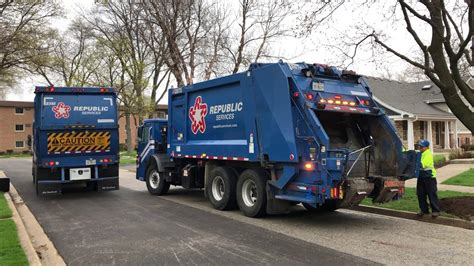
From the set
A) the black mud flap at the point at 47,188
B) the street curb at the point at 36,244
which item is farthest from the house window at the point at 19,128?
the street curb at the point at 36,244

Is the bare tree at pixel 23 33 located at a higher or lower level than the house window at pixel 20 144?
higher

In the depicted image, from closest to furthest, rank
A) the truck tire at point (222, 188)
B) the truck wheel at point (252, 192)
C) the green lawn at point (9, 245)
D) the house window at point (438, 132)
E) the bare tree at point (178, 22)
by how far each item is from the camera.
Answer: the green lawn at point (9, 245) → the truck wheel at point (252, 192) → the truck tire at point (222, 188) → the bare tree at point (178, 22) → the house window at point (438, 132)

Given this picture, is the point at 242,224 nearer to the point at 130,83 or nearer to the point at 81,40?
the point at 130,83

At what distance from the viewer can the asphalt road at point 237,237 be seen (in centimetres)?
636

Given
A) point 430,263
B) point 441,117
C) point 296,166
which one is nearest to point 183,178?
point 296,166

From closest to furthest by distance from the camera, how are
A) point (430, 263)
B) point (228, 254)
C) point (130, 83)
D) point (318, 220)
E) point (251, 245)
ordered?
1. point (430, 263)
2. point (228, 254)
3. point (251, 245)
4. point (318, 220)
5. point (130, 83)

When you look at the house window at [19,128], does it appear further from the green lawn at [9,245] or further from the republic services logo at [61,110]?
the green lawn at [9,245]

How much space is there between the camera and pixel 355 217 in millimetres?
9781

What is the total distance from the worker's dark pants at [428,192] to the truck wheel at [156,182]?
7324mm

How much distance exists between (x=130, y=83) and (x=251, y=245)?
116 ft

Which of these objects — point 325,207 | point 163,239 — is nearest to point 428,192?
point 325,207

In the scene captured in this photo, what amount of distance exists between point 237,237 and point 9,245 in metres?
3.56

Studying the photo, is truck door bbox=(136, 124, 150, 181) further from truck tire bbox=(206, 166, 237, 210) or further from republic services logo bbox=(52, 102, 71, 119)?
truck tire bbox=(206, 166, 237, 210)

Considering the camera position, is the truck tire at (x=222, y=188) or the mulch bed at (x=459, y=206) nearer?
the mulch bed at (x=459, y=206)
